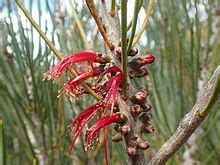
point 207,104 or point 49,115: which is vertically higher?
point 207,104

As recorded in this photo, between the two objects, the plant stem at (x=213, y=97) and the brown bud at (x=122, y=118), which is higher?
the plant stem at (x=213, y=97)

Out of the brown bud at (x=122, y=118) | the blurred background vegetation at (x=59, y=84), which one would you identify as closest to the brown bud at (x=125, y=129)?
the brown bud at (x=122, y=118)

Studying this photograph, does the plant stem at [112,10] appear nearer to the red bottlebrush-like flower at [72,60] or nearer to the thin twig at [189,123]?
the red bottlebrush-like flower at [72,60]

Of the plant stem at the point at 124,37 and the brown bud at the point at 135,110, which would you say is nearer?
the plant stem at the point at 124,37

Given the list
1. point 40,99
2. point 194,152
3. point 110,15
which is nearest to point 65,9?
point 40,99

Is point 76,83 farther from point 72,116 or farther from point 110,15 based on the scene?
point 72,116

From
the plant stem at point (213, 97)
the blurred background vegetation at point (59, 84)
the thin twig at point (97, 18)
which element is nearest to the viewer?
the plant stem at point (213, 97)

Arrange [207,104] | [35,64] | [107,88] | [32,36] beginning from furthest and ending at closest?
[35,64] → [32,36] → [107,88] → [207,104]
